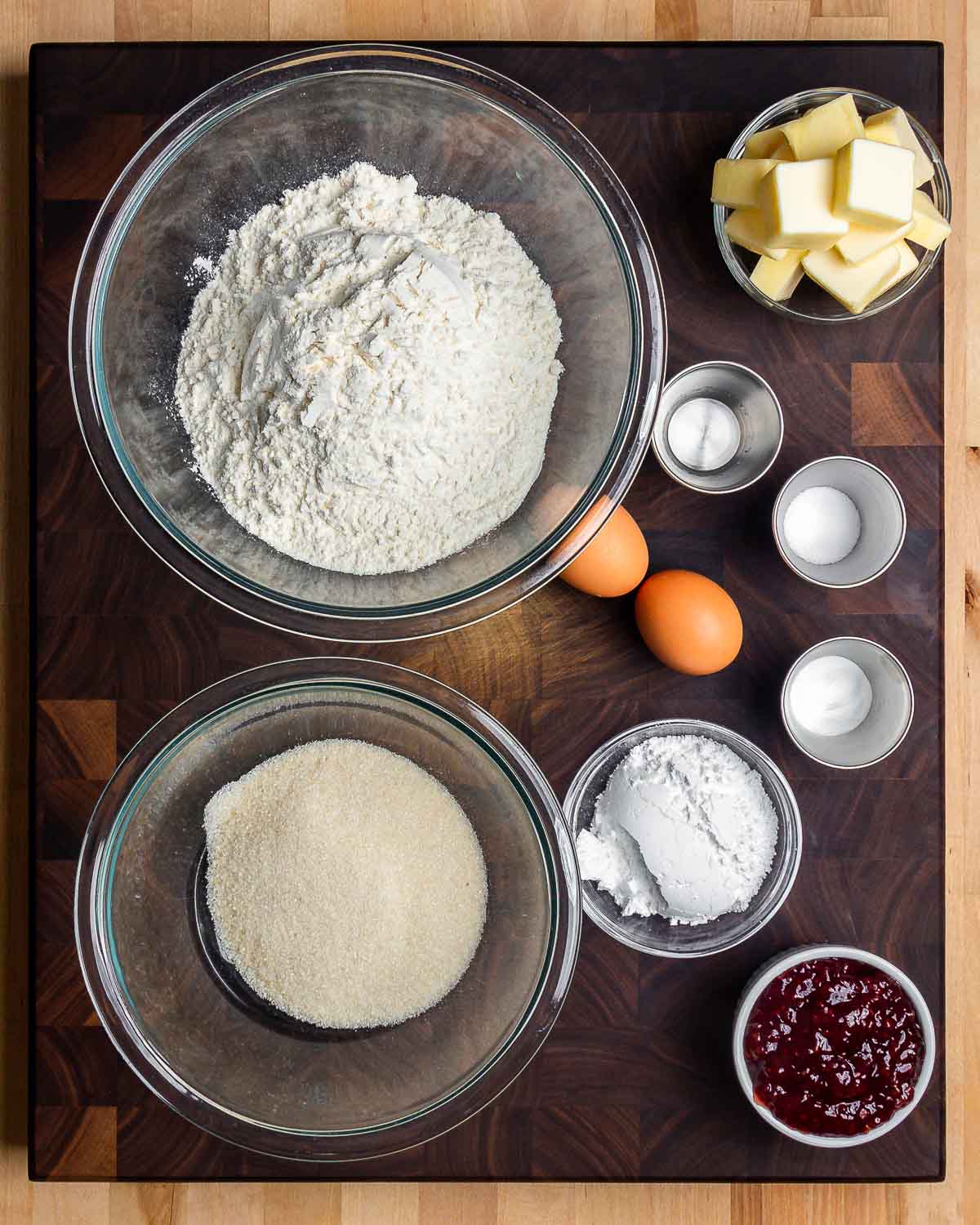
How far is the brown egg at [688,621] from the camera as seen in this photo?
90 centimetres

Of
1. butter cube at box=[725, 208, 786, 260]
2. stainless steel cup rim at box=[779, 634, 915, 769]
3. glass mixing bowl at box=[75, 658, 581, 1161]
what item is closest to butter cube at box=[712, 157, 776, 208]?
butter cube at box=[725, 208, 786, 260]

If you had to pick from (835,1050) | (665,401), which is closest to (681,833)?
(835,1050)

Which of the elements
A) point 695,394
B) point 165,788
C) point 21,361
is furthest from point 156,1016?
point 695,394

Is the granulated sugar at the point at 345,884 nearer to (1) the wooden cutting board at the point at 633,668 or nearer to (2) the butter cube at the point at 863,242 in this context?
(1) the wooden cutting board at the point at 633,668

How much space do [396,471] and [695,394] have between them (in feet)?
1.09

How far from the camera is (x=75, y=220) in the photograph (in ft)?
3.11

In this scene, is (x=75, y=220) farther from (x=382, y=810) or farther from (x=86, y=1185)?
(x=86, y=1185)

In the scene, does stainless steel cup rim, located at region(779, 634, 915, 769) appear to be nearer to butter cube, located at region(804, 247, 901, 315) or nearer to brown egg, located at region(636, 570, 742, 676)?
brown egg, located at region(636, 570, 742, 676)

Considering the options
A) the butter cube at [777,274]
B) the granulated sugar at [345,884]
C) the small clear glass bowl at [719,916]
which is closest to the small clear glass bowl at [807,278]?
the butter cube at [777,274]

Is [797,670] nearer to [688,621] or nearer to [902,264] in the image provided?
[688,621]

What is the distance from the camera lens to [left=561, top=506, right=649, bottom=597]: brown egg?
2.90 ft

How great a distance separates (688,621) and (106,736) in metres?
0.56

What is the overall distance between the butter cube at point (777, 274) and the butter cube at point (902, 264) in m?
0.08

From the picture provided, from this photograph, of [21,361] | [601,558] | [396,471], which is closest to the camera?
[396,471]
